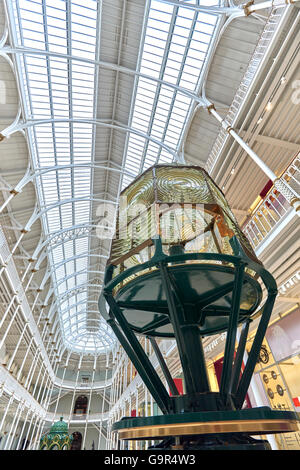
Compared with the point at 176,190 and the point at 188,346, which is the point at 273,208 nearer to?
the point at 176,190

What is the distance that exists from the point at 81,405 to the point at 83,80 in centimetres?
5074

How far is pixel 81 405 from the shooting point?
44.7m

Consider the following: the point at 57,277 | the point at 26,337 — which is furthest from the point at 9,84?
the point at 57,277

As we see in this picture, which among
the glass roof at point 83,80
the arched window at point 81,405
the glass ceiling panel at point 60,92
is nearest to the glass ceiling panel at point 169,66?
the glass roof at point 83,80

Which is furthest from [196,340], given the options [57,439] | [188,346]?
[57,439]

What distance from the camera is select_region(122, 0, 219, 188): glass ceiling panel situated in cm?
1223

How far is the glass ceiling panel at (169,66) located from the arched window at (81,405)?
4636cm

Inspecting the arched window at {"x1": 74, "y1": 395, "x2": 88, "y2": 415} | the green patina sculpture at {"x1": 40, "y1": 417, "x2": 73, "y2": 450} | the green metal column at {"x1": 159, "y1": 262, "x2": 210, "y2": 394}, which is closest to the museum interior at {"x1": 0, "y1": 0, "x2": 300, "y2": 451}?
the green metal column at {"x1": 159, "y1": 262, "x2": 210, "y2": 394}

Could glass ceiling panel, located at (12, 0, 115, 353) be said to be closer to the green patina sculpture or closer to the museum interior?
the museum interior

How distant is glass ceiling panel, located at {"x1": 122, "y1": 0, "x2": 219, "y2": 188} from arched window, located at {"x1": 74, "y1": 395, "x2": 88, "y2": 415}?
46357 mm

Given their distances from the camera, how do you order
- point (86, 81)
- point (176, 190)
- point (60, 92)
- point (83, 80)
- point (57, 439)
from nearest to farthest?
point (176, 190)
point (83, 80)
point (86, 81)
point (60, 92)
point (57, 439)

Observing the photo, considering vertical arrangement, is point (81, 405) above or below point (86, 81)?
below

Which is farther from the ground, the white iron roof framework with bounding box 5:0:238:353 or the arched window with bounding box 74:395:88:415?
the white iron roof framework with bounding box 5:0:238:353

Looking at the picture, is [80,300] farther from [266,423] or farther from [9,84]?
[266,423]
